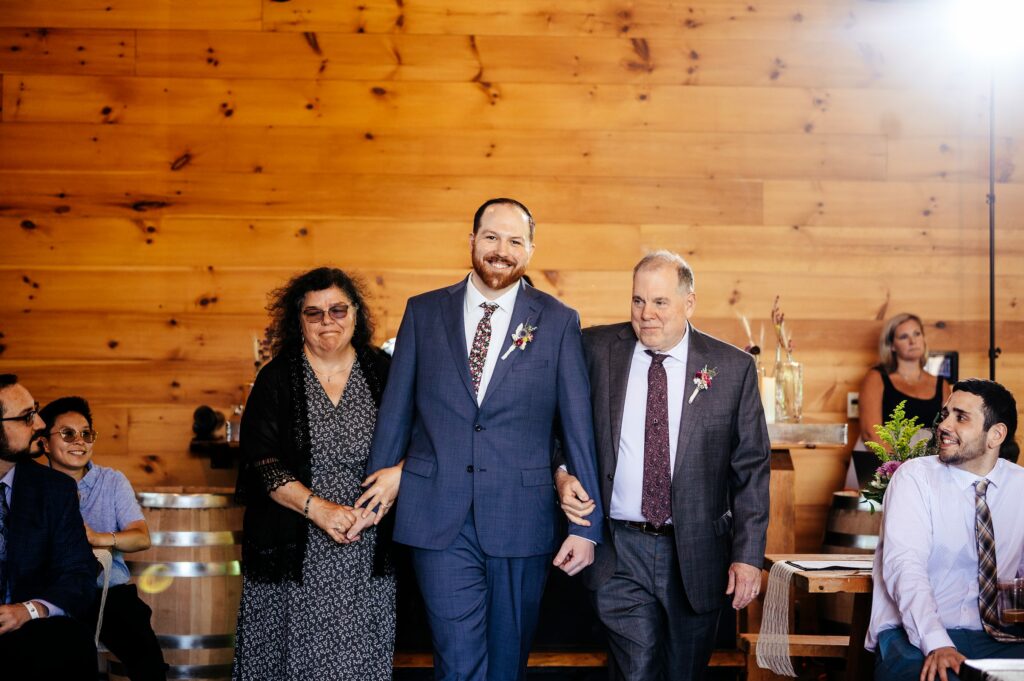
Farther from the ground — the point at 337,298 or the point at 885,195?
the point at 885,195

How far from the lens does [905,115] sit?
5320 mm

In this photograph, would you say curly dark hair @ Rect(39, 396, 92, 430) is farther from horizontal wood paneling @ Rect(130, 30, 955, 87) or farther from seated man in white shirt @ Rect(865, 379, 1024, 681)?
seated man in white shirt @ Rect(865, 379, 1024, 681)

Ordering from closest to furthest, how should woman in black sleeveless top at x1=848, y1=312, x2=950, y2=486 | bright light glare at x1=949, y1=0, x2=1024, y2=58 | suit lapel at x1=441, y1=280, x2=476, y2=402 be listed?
suit lapel at x1=441, y1=280, x2=476, y2=402 < woman in black sleeveless top at x1=848, y1=312, x2=950, y2=486 < bright light glare at x1=949, y1=0, x2=1024, y2=58

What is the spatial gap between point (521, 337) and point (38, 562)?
1.47 m

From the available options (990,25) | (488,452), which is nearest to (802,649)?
(488,452)

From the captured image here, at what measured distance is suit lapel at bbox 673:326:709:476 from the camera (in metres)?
2.90

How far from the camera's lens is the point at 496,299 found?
291 centimetres

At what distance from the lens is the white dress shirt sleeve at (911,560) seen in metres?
2.62

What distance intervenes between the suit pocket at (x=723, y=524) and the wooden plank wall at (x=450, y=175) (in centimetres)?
225

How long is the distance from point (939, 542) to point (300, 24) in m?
3.88

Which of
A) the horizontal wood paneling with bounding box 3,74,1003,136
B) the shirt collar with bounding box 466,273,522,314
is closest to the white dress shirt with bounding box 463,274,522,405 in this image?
the shirt collar with bounding box 466,273,522,314

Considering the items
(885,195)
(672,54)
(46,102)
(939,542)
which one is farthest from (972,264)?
(46,102)

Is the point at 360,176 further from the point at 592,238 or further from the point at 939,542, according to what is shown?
the point at 939,542

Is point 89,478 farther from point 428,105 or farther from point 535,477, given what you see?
point 428,105
